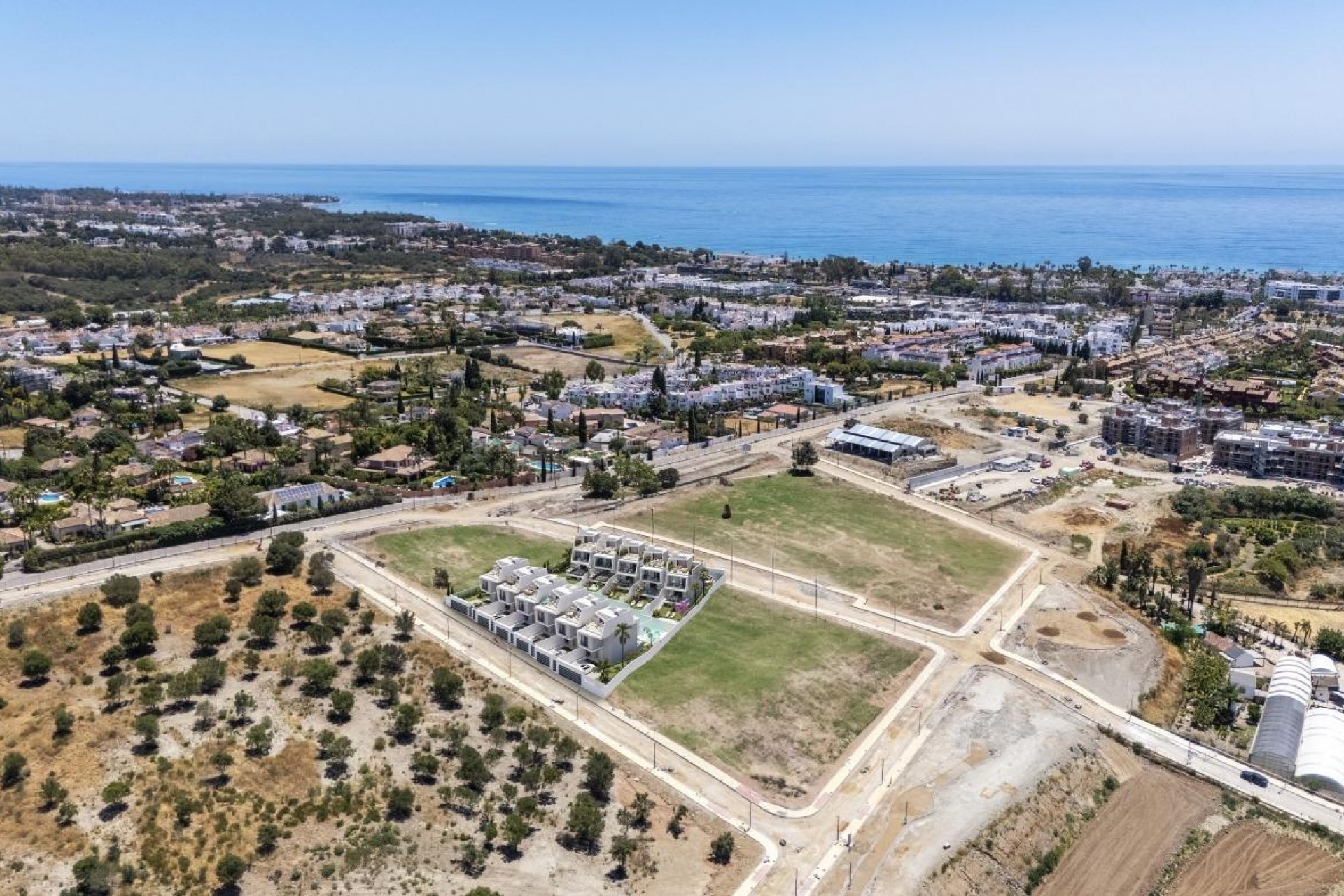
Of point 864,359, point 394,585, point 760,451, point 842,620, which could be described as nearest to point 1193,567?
point 842,620

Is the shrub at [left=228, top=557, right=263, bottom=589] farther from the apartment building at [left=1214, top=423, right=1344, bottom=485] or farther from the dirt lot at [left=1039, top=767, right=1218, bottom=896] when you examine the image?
the apartment building at [left=1214, top=423, right=1344, bottom=485]

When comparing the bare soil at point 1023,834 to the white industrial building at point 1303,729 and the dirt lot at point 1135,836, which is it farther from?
the white industrial building at point 1303,729

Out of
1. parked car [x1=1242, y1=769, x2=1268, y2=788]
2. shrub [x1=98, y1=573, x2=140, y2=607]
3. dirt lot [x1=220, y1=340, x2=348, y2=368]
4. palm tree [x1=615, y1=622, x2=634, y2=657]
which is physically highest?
shrub [x1=98, y1=573, x2=140, y2=607]

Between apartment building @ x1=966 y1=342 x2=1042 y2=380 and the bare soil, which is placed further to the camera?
apartment building @ x1=966 y1=342 x2=1042 y2=380

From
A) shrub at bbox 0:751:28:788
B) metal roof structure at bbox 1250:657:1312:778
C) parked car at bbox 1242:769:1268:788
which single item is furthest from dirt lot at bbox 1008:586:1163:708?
shrub at bbox 0:751:28:788

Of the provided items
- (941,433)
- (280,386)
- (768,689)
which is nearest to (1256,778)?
(768,689)

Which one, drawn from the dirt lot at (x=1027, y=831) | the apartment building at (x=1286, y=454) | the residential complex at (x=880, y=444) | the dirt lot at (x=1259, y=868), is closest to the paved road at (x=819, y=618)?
the dirt lot at (x=1259, y=868)
